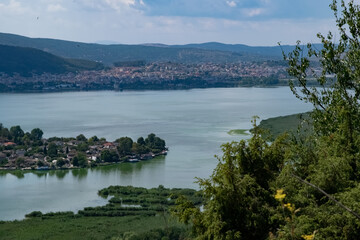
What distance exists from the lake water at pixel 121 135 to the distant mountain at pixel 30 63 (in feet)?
62.6

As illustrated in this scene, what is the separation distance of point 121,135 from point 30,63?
3686cm

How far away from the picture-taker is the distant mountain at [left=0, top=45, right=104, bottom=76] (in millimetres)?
49281

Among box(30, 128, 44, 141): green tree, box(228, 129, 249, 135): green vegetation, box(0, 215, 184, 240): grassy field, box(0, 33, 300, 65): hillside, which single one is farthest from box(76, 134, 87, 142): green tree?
box(0, 33, 300, 65): hillside

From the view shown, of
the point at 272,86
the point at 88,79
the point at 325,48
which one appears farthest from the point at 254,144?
the point at 88,79

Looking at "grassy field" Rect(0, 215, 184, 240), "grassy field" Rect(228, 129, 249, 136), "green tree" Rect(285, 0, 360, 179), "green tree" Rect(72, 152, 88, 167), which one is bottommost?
"grassy field" Rect(0, 215, 184, 240)

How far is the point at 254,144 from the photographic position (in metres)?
2.36

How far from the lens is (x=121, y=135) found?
57.5ft

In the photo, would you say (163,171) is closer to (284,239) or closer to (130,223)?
(130,223)

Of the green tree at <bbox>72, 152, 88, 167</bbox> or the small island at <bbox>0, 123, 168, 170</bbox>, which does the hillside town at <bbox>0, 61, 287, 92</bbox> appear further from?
the green tree at <bbox>72, 152, 88, 167</bbox>

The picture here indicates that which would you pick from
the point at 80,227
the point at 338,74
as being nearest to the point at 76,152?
the point at 80,227

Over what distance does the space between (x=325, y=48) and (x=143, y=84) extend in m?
44.0

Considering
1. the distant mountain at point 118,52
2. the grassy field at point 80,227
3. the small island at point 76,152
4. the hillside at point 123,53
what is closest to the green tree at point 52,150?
the small island at point 76,152

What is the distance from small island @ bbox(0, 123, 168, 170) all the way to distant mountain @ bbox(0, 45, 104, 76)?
33.8 m

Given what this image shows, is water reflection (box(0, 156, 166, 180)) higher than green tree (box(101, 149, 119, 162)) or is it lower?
lower
